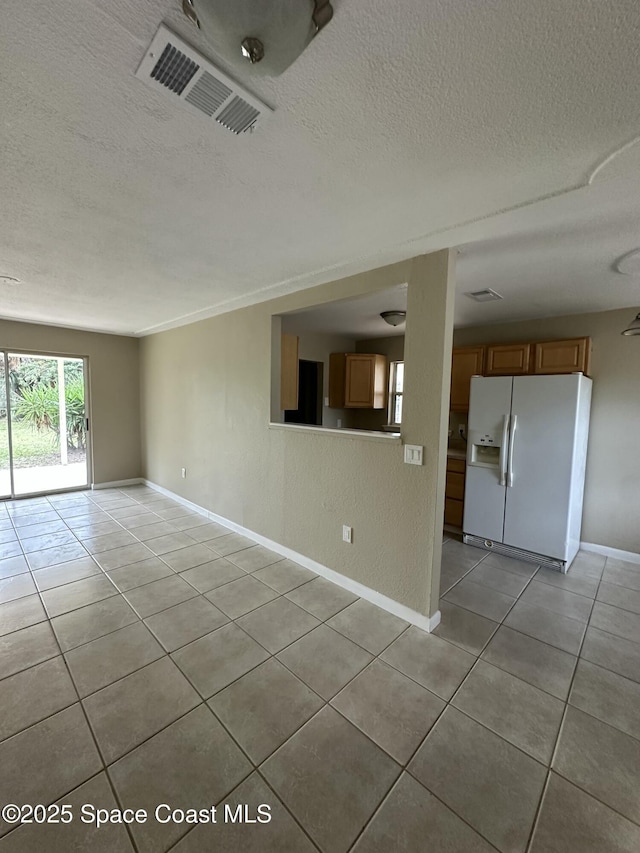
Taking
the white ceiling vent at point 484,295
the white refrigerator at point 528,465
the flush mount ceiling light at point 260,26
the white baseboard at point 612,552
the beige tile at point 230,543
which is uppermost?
the white ceiling vent at point 484,295

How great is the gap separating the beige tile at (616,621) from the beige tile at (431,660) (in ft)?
3.67

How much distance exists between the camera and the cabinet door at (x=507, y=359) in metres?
3.72

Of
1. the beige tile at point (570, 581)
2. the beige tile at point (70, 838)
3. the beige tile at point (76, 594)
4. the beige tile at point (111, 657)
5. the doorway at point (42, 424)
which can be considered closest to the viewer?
the beige tile at point (70, 838)

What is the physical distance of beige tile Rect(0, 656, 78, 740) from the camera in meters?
1.65

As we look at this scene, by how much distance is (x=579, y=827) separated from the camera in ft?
4.20

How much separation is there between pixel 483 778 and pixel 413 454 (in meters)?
1.56

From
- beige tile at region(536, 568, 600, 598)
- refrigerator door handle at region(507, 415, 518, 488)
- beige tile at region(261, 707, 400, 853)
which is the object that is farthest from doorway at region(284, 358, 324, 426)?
beige tile at region(261, 707, 400, 853)

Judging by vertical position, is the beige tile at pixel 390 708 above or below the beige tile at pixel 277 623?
below

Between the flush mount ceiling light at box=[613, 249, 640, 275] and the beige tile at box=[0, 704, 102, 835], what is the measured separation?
12.6ft

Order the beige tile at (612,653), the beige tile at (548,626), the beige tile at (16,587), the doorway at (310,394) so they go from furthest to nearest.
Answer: the doorway at (310,394)
the beige tile at (16,587)
the beige tile at (548,626)
the beige tile at (612,653)

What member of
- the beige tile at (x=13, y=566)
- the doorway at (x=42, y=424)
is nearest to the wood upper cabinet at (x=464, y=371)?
the beige tile at (x=13, y=566)

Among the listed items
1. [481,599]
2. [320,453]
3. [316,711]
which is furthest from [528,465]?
[316,711]

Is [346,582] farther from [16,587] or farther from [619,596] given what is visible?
[16,587]

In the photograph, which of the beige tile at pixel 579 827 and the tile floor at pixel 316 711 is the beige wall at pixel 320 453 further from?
the beige tile at pixel 579 827
